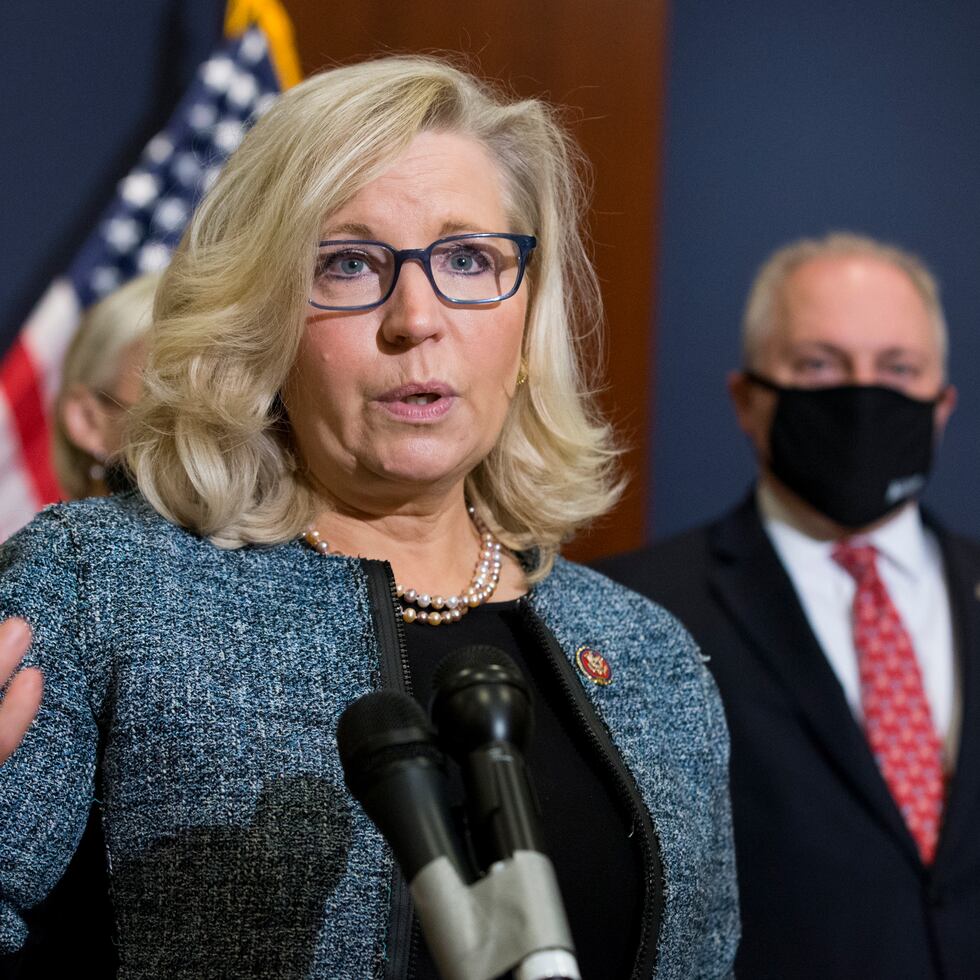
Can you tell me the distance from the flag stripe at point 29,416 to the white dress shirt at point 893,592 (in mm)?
1575

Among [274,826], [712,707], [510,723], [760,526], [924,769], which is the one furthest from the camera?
[760,526]

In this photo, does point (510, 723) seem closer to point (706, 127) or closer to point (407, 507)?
point (407, 507)

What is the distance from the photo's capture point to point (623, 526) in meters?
3.52

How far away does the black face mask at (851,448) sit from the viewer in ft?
9.37

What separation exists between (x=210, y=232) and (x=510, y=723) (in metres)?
0.84

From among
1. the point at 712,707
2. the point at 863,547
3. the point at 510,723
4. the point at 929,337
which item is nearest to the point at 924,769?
the point at 863,547

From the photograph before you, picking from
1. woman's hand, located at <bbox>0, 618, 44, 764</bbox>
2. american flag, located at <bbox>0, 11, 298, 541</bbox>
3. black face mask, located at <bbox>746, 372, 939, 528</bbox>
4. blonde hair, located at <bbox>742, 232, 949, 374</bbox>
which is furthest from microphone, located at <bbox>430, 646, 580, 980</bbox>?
blonde hair, located at <bbox>742, 232, 949, 374</bbox>

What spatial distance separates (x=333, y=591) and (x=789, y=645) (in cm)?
150

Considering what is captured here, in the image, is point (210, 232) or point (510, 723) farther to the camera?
point (210, 232)

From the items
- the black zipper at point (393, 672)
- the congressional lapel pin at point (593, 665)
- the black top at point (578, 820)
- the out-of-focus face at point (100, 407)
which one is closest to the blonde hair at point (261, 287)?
the black zipper at point (393, 672)

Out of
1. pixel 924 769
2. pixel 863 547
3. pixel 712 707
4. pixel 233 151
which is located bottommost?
pixel 924 769

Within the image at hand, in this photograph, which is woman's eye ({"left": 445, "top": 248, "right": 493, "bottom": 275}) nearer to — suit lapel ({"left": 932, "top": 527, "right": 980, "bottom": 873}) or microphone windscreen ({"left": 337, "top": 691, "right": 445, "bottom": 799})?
microphone windscreen ({"left": 337, "top": 691, "right": 445, "bottom": 799})

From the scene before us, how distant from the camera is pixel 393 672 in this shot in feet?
4.34

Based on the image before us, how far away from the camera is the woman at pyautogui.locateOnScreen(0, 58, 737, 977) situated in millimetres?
1230
